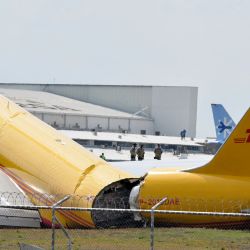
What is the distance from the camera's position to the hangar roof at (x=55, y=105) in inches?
4611

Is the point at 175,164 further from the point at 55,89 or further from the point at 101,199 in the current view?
the point at 55,89

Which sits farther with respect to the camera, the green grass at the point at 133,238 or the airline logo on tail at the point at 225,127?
the airline logo on tail at the point at 225,127

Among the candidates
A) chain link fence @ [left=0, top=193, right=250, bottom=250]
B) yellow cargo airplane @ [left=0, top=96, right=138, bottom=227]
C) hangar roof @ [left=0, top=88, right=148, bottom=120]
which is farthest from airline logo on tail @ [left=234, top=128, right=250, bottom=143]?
hangar roof @ [left=0, top=88, right=148, bottom=120]

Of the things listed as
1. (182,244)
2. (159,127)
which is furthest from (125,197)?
(159,127)

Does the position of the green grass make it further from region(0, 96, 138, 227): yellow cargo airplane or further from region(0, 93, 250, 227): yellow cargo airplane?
region(0, 96, 138, 227): yellow cargo airplane

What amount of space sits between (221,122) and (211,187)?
70452 millimetres

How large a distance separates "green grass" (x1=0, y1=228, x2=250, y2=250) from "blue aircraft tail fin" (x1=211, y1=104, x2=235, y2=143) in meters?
67.0

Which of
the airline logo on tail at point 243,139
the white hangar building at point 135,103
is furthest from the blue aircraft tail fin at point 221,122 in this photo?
the airline logo on tail at point 243,139

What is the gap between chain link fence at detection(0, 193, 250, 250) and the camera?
79.9ft

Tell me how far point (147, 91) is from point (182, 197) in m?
111

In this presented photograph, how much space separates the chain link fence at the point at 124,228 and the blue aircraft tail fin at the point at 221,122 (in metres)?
65.5

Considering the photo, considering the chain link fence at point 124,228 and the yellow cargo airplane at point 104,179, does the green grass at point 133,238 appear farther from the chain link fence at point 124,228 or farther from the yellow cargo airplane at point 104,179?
the yellow cargo airplane at point 104,179

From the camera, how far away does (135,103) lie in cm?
13675

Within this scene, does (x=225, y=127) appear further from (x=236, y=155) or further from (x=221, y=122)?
(x=236, y=155)
